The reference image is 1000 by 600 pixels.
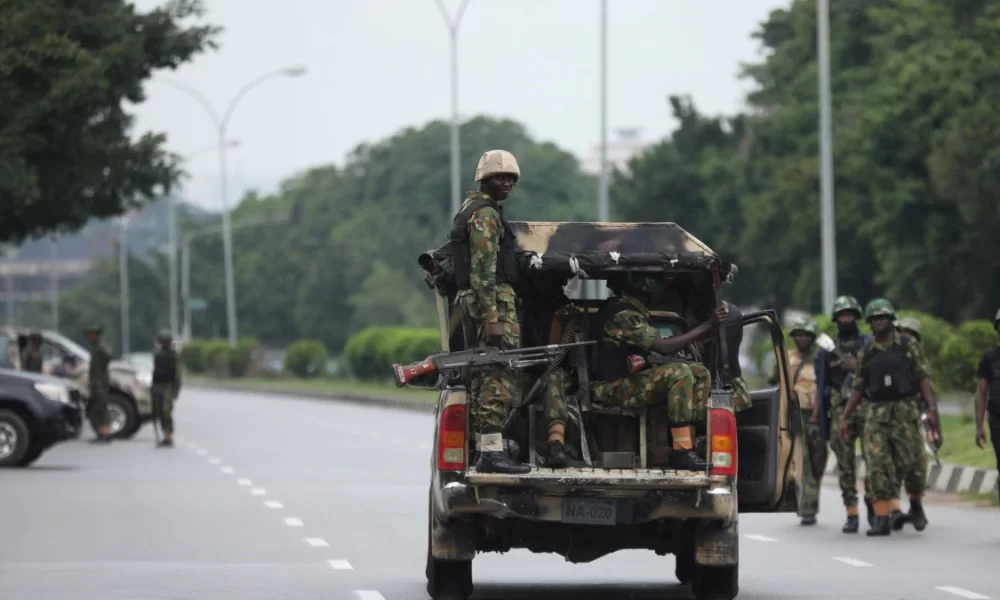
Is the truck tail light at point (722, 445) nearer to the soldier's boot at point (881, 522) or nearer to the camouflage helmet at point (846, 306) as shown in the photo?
the soldier's boot at point (881, 522)

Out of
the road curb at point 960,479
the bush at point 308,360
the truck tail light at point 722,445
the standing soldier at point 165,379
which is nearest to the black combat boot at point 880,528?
the road curb at point 960,479

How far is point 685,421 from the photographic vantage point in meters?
11.5

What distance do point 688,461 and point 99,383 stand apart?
76.6ft

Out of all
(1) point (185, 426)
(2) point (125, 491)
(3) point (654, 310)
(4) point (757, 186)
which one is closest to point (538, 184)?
(4) point (757, 186)

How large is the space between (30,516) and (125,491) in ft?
11.4

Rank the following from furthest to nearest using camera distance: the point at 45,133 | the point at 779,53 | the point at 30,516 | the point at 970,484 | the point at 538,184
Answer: the point at 538,184
the point at 779,53
the point at 45,133
the point at 970,484
the point at 30,516

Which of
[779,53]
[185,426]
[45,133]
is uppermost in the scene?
[779,53]

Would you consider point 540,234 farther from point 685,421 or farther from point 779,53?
point 779,53

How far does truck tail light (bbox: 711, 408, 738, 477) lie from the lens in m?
11.5

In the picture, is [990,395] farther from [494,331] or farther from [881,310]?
[494,331]

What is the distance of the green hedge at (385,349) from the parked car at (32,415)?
31858mm

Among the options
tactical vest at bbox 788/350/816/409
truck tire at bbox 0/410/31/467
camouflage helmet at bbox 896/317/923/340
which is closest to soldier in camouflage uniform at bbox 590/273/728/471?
camouflage helmet at bbox 896/317/923/340

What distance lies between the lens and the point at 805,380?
19.1 meters

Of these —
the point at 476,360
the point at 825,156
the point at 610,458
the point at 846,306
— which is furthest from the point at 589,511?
the point at 825,156
